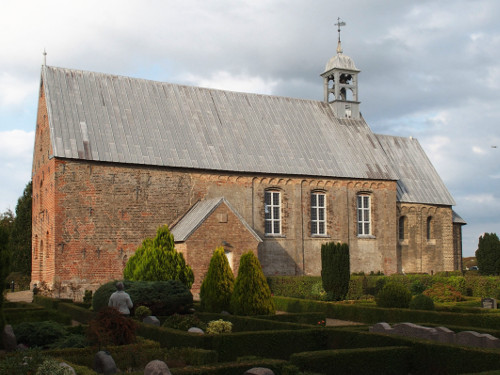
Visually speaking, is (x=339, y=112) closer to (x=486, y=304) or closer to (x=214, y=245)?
(x=214, y=245)

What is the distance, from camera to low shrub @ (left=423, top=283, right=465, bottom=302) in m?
24.1

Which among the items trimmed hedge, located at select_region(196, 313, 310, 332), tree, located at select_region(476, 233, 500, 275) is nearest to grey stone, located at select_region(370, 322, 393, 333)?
trimmed hedge, located at select_region(196, 313, 310, 332)

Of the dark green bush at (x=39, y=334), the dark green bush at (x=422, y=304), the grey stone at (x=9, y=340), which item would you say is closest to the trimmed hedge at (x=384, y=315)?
the dark green bush at (x=422, y=304)

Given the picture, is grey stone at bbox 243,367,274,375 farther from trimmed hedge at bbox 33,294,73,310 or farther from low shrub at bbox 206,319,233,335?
trimmed hedge at bbox 33,294,73,310

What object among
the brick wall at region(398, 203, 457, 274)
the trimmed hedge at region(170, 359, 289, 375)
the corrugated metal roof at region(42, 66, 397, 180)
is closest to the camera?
the trimmed hedge at region(170, 359, 289, 375)

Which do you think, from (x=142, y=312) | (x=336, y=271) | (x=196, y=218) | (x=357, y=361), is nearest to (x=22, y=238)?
(x=196, y=218)

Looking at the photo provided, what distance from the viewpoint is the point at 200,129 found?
30.9 m

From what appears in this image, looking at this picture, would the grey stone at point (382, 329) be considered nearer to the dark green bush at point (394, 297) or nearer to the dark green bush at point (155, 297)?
the dark green bush at point (394, 297)

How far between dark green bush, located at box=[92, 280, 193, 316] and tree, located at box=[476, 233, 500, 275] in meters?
21.6

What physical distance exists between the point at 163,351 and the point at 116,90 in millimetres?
20625

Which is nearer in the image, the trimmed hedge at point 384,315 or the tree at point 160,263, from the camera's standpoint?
the trimmed hedge at point 384,315

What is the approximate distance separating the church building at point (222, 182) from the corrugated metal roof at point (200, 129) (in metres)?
0.07

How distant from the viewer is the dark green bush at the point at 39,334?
13758mm

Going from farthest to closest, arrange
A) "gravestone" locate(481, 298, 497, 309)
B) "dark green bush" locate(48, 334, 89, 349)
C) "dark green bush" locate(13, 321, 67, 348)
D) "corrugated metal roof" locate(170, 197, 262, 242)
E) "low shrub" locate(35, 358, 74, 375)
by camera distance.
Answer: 1. "corrugated metal roof" locate(170, 197, 262, 242)
2. "gravestone" locate(481, 298, 497, 309)
3. "dark green bush" locate(13, 321, 67, 348)
4. "dark green bush" locate(48, 334, 89, 349)
5. "low shrub" locate(35, 358, 74, 375)
